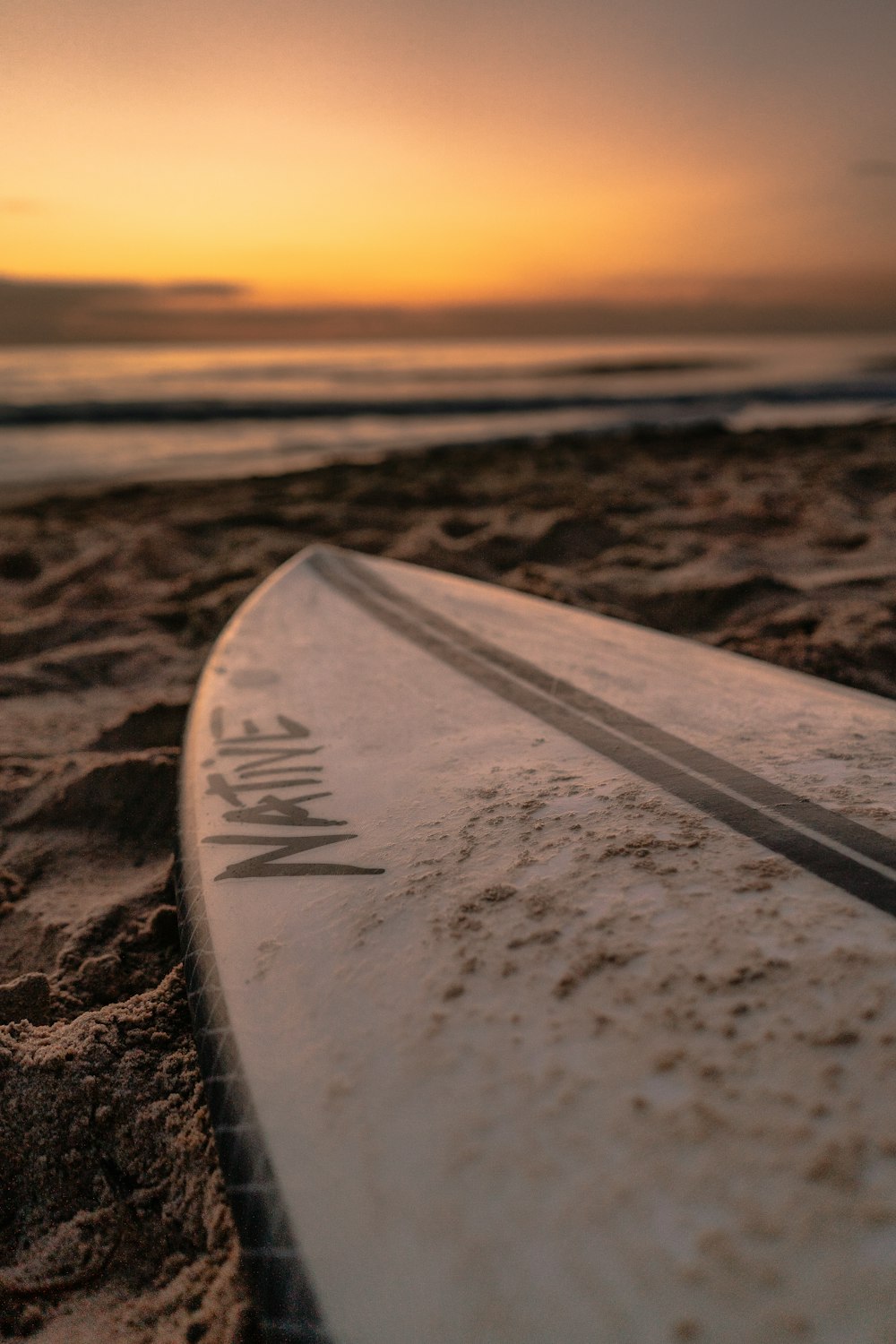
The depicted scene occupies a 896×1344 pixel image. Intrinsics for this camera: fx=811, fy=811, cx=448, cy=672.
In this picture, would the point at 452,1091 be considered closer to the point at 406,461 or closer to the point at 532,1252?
the point at 532,1252

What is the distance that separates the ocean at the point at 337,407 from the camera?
26.5 ft

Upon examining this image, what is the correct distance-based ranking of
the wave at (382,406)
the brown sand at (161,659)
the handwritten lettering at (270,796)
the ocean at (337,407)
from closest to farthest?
the brown sand at (161,659)
the handwritten lettering at (270,796)
the ocean at (337,407)
the wave at (382,406)

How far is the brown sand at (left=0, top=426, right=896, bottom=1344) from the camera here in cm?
88

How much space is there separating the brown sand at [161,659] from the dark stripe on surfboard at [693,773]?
74 cm

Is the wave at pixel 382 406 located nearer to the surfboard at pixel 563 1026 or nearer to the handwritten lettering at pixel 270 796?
the handwritten lettering at pixel 270 796

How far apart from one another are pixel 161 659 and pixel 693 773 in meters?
1.96

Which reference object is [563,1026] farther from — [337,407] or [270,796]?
[337,407]

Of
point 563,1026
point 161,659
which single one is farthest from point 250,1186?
point 161,659

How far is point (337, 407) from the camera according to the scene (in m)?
11.9

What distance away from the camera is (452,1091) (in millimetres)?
737

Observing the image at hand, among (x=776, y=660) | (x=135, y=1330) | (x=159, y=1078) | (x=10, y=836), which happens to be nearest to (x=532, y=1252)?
(x=135, y=1330)

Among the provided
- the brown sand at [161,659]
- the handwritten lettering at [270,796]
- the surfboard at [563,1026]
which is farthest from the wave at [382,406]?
the surfboard at [563,1026]

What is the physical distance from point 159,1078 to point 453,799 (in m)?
0.53

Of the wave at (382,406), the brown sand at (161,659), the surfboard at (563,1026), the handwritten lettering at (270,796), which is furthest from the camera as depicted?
the wave at (382,406)
